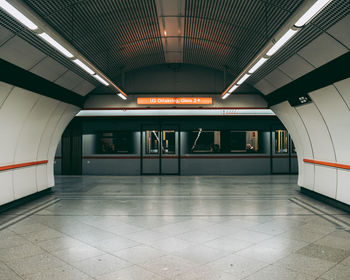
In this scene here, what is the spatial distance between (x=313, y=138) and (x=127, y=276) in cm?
→ 656

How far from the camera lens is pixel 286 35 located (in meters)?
3.90

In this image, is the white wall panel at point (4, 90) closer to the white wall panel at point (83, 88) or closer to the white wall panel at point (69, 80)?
the white wall panel at point (69, 80)

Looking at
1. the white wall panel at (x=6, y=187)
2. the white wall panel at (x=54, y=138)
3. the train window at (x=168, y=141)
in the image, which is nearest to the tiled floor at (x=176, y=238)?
the white wall panel at (x=6, y=187)

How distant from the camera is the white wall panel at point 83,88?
905 centimetres

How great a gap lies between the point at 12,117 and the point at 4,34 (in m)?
2.26

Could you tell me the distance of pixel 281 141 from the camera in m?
13.5

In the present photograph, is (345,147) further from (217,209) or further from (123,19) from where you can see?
(123,19)

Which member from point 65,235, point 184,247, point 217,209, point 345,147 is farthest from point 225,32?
point 65,235

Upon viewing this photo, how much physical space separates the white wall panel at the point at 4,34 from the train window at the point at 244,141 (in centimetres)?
1025

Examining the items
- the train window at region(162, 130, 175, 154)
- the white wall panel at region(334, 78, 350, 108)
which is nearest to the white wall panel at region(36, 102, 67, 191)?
the train window at region(162, 130, 175, 154)

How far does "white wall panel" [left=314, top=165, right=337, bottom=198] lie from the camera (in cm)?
690

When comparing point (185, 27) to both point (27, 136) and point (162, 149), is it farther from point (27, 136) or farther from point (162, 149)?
point (162, 149)

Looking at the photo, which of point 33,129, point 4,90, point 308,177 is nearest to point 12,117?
point 4,90

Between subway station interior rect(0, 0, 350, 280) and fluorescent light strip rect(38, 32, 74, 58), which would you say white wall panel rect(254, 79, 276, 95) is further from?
fluorescent light strip rect(38, 32, 74, 58)
